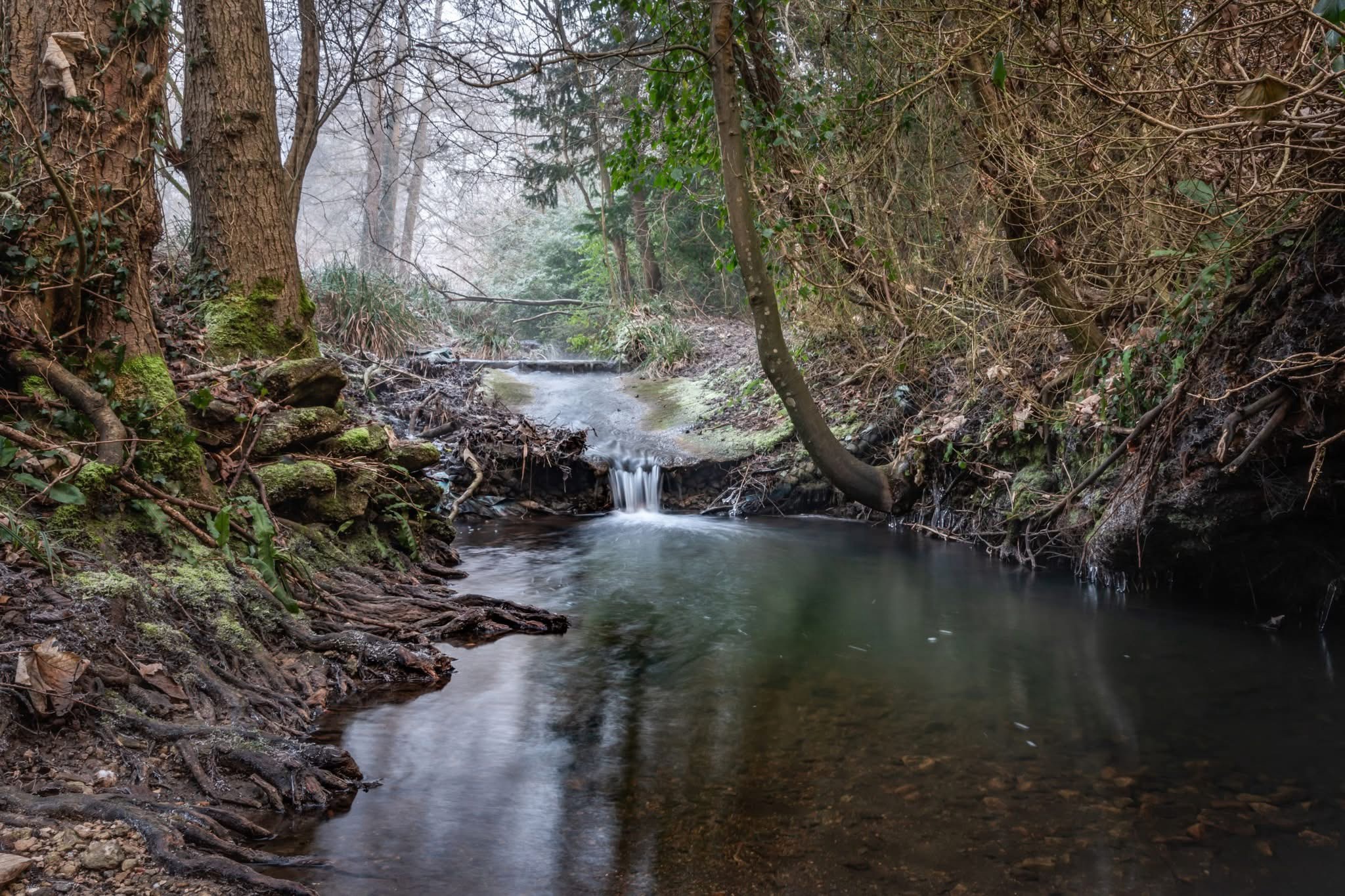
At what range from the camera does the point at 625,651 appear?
5250 millimetres

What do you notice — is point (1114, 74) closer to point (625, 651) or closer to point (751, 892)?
point (625, 651)

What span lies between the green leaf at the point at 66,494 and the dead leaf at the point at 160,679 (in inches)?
26.5

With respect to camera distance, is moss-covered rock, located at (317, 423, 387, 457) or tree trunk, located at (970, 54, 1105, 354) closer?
moss-covered rock, located at (317, 423, 387, 457)

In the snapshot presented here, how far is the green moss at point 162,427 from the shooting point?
4211mm

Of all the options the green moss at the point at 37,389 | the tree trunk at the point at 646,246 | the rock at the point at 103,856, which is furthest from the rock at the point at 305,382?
the tree trunk at the point at 646,246

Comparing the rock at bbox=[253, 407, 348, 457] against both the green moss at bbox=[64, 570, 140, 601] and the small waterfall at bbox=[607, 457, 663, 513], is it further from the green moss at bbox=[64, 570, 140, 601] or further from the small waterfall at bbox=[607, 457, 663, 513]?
the small waterfall at bbox=[607, 457, 663, 513]

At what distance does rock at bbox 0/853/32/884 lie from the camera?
2.08 m

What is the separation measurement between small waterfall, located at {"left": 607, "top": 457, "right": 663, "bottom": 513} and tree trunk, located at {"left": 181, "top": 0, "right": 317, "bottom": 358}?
455cm

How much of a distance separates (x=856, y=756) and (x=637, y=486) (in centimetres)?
692

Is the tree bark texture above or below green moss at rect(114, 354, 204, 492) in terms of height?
above

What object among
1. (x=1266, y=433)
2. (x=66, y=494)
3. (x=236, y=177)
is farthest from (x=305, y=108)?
(x=1266, y=433)

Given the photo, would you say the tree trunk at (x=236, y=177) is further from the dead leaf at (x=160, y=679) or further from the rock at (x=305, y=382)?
the dead leaf at (x=160, y=679)

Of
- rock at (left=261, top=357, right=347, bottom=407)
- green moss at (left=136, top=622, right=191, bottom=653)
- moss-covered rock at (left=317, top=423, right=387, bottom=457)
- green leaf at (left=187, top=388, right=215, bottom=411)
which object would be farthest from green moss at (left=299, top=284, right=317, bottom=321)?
green moss at (left=136, top=622, right=191, bottom=653)

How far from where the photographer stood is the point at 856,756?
3.77 meters
